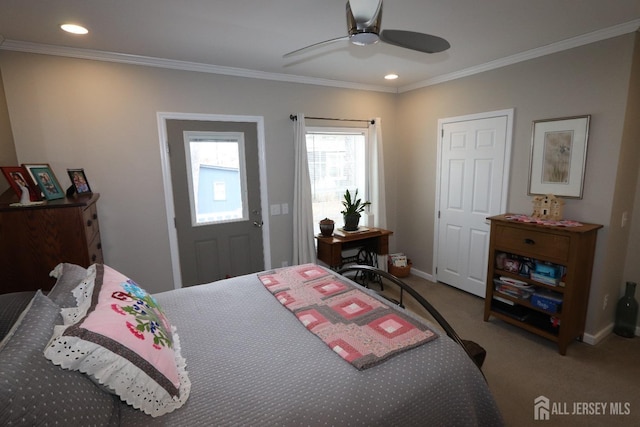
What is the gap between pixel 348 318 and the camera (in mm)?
1660

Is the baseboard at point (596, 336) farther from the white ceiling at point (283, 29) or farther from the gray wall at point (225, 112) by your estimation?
the white ceiling at point (283, 29)

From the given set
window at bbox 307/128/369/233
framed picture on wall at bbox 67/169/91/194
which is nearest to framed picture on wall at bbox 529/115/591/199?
window at bbox 307/128/369/233

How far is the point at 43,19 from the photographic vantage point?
6.34ft

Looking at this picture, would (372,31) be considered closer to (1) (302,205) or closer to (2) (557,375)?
(1) (302,205)

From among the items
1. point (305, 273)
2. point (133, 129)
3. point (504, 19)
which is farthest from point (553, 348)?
point (133, 129)

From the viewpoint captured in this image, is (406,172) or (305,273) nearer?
(305,273)

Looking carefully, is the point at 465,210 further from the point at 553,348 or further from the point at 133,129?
the point at 133,129

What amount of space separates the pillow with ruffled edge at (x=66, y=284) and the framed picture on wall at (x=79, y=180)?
1146 mm

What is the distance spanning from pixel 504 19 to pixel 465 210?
1978 mm

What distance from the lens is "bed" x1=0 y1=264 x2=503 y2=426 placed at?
88 cm

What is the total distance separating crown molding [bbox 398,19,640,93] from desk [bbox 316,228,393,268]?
6.30 feet

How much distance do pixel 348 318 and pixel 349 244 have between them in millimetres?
2287

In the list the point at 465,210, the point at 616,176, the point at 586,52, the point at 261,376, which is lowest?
the point at 261,376

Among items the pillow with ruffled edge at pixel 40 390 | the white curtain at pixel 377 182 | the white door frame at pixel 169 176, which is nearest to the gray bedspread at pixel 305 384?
the pillow with ruffled edge at pixel 40 390
